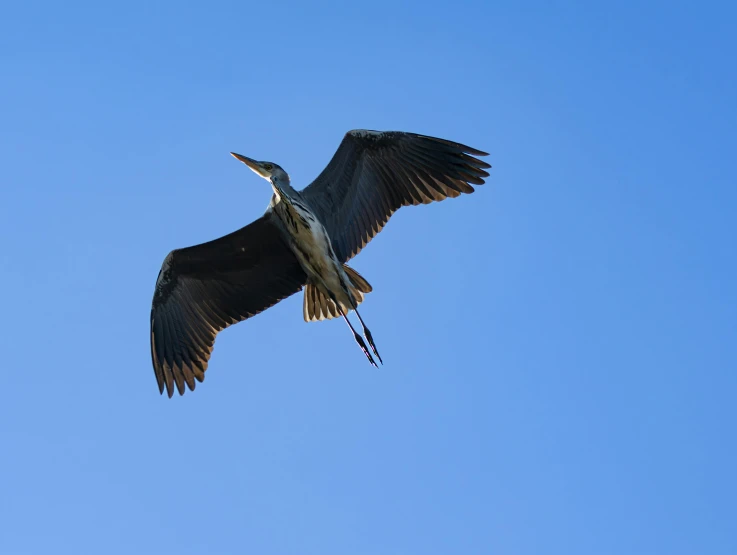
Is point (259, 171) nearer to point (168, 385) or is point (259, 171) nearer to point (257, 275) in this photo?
point (257, 275)

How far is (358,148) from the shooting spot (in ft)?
35.7

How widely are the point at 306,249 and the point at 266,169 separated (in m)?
1.19

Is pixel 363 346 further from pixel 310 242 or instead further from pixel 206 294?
pixel 206 294

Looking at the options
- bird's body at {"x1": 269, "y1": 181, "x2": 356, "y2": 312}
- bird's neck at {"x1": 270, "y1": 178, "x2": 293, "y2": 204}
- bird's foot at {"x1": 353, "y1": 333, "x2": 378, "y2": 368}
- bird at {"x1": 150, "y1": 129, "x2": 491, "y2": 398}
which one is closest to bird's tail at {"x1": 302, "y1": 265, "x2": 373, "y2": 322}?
bird at {"x1": 150, "y1": 129, "x2": 491, "y2": 398}

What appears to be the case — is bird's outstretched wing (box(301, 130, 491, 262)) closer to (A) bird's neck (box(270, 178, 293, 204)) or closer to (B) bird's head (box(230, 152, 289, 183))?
(A) bird's neck (box(270, 178, 293, 204))

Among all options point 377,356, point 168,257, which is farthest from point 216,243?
point 377,356

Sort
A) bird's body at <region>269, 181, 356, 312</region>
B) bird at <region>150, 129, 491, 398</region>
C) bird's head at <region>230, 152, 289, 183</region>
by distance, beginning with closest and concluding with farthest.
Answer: bird's body at <region>269, 181, 356, 312</region> → bird at <region>150, 129, 491, 398</region> → bird's head at <region>230, 152, 289, 183</region>

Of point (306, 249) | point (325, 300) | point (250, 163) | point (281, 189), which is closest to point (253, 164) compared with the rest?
point (250, 163)

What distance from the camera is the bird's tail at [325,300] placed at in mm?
10828

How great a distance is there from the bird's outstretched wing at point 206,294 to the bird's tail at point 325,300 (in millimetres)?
187

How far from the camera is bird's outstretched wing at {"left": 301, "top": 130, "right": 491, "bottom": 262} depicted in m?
10.9

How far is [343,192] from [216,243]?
5.19 ft

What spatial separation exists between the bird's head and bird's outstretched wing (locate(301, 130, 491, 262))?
1.41 ft

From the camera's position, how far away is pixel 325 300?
36.2 feet
